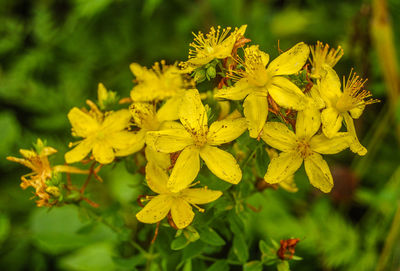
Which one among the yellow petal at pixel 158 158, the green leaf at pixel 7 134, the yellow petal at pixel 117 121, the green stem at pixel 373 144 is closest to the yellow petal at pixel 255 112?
the yellow petal at pixel 158 158

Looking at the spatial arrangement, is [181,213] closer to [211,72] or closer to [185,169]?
[185,169]

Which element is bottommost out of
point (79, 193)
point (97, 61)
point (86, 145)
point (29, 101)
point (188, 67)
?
point (79, 193)

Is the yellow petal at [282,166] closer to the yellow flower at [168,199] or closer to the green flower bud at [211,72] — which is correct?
the yellow flower at [168,199]

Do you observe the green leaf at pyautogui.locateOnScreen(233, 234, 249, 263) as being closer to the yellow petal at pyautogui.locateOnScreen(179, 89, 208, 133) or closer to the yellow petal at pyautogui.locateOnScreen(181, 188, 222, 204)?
the yellow petal at pyautogui.locateOnScreen(181, 188, 222, 204)

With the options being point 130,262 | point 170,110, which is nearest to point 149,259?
point 130,262

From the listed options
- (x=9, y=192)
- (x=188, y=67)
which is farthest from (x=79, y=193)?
(x=9, y=192)

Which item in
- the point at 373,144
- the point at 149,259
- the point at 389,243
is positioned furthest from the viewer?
the point at 373,144

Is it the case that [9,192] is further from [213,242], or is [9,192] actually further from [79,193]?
[213,242]

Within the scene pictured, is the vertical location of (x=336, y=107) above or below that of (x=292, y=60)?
below
